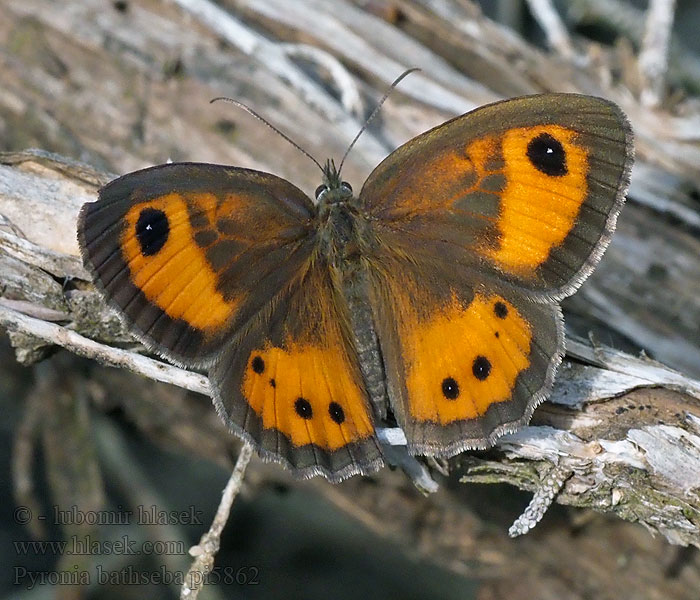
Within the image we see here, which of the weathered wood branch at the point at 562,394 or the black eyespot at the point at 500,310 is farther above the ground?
the black eyespot at the point at 500,310

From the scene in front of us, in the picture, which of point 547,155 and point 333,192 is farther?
point 333,192

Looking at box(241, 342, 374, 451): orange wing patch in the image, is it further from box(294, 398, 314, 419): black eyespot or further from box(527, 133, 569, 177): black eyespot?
box(527, 133, 569, 177): black eyespot

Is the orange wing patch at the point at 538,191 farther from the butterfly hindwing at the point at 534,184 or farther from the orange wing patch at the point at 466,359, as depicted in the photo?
the orange wing patch at the point at 466,359

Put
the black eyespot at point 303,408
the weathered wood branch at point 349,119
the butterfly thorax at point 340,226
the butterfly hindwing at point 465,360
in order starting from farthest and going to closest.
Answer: the weathered wood branch at point 349,119 < the butterfly thorax at point 340,226 < the black eyespot at point 303,408 < the butterfly hindwing at point 465,360

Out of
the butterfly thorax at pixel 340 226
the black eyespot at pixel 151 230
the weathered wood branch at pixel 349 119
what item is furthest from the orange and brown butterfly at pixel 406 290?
the weathered wood branch at pixel 349 119

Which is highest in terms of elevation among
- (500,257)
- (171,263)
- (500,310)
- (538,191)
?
(538,191)

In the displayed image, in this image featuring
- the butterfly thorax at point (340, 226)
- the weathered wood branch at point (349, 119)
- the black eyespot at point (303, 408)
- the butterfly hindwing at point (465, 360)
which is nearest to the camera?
the butterfly hindwing at point (465, 360)

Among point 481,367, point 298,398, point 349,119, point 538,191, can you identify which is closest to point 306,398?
point 298,398

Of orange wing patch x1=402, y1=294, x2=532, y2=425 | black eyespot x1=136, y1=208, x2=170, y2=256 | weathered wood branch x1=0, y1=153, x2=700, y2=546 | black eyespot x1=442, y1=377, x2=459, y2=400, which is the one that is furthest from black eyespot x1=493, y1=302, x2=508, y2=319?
black eyespot x1=136, y1=208, x2=170, y2=256

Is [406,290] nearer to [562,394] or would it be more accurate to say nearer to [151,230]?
[562,394]
